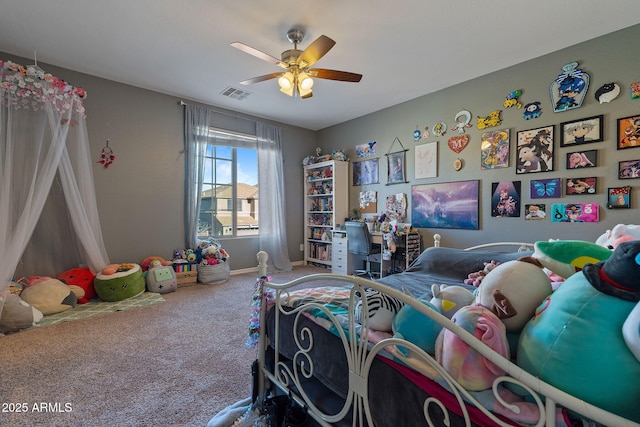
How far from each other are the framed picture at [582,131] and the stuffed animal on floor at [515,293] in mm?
2629

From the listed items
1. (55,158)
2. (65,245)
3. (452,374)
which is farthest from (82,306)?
(452,374)

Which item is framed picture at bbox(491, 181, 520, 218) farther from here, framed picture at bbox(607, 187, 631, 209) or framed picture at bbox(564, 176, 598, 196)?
framed picture at bbox(607, 187, 631, 209)

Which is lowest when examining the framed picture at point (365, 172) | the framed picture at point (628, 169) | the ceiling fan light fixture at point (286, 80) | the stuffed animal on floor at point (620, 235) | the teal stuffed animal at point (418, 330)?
the teal stuffed animal at point (418, 330)

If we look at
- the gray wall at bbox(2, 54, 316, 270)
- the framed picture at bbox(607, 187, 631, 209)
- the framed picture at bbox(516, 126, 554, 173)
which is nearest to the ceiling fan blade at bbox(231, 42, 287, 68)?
the gray wall at bbox(2, 54, 316, 270)

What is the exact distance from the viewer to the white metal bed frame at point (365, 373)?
562 mm

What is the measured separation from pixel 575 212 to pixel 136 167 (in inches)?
206

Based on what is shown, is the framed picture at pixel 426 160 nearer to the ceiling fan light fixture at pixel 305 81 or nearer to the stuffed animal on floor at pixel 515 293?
the ceiling fan light fixture at pixel 305 81

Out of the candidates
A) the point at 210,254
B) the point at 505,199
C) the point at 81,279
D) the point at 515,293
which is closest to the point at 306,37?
the point at 515,293

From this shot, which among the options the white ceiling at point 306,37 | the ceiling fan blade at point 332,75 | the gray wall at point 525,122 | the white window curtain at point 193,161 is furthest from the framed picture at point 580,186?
the white window curtain at point 193,161

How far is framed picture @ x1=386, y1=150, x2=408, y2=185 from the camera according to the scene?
4145 mm

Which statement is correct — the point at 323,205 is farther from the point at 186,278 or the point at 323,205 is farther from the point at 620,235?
the point at 620,235

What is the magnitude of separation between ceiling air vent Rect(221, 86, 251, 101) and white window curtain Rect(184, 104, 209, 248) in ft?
1.84

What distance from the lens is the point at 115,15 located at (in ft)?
7.52

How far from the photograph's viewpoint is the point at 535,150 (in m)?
2.91
